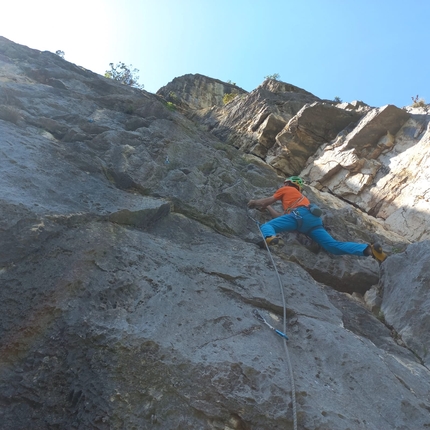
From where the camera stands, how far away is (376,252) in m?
5.87

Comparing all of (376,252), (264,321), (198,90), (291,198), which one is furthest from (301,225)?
(198,90)

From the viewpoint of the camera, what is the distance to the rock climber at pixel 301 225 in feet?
19.1

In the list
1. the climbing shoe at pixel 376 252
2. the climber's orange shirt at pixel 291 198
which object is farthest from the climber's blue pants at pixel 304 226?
the climbing shoe at pixel 376 252

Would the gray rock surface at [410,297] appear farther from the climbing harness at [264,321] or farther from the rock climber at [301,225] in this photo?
the climbing harness at [264,321]

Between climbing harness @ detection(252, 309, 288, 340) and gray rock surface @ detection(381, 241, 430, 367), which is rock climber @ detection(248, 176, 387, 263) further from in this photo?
climbing harness @ detection(252, 309, 288, 340)

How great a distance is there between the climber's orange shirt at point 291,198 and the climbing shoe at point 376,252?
128 centimetres

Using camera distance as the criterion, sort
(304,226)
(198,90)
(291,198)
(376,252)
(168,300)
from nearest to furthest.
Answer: (168,300)
(376,252)
(304,226)
(291,198)
(198,90)

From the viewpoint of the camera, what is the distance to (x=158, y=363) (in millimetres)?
3148

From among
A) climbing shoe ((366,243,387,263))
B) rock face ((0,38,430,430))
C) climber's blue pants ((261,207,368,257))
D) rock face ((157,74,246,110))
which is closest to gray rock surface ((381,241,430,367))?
rock face ((0,38,430,430))

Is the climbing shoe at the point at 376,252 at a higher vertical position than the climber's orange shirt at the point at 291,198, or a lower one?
lower

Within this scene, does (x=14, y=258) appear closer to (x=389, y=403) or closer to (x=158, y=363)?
(x=158, y=363)

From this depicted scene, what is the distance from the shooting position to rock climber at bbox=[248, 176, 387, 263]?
5.81 m

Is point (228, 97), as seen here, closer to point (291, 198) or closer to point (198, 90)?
point (198, 90)

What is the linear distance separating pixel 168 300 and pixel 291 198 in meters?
3.71
